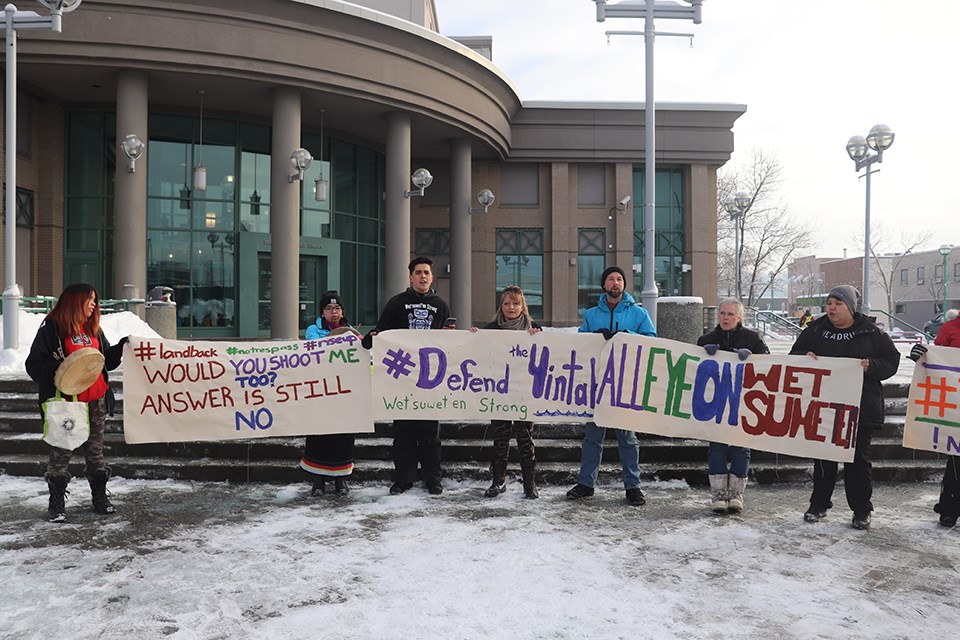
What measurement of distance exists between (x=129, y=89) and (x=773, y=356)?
1671 cm

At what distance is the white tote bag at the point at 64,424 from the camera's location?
5.53 metres

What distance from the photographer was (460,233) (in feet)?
80.9

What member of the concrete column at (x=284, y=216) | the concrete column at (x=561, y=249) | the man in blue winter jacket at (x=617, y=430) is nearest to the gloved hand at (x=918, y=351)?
the man in blue winter jacket at (x=617, y=430)

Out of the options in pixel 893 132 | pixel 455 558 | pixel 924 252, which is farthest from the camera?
pixel 924 252

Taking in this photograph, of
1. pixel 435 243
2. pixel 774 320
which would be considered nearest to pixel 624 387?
pixel 435 243

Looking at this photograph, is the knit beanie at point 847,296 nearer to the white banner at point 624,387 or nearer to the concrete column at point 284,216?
the white banner at point 624,387

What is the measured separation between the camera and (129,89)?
54.5 ft

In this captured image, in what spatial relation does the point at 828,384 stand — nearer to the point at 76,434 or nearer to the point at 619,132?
the point at 76,434

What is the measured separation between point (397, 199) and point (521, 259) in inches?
335

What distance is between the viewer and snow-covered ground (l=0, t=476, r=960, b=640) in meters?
3.71

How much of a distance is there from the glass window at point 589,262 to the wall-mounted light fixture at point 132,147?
56.7 ft

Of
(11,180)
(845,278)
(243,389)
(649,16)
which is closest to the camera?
(243,389)

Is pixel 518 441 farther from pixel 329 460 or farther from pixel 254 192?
pixel 254 192

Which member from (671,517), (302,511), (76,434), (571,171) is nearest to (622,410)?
(671,517)
